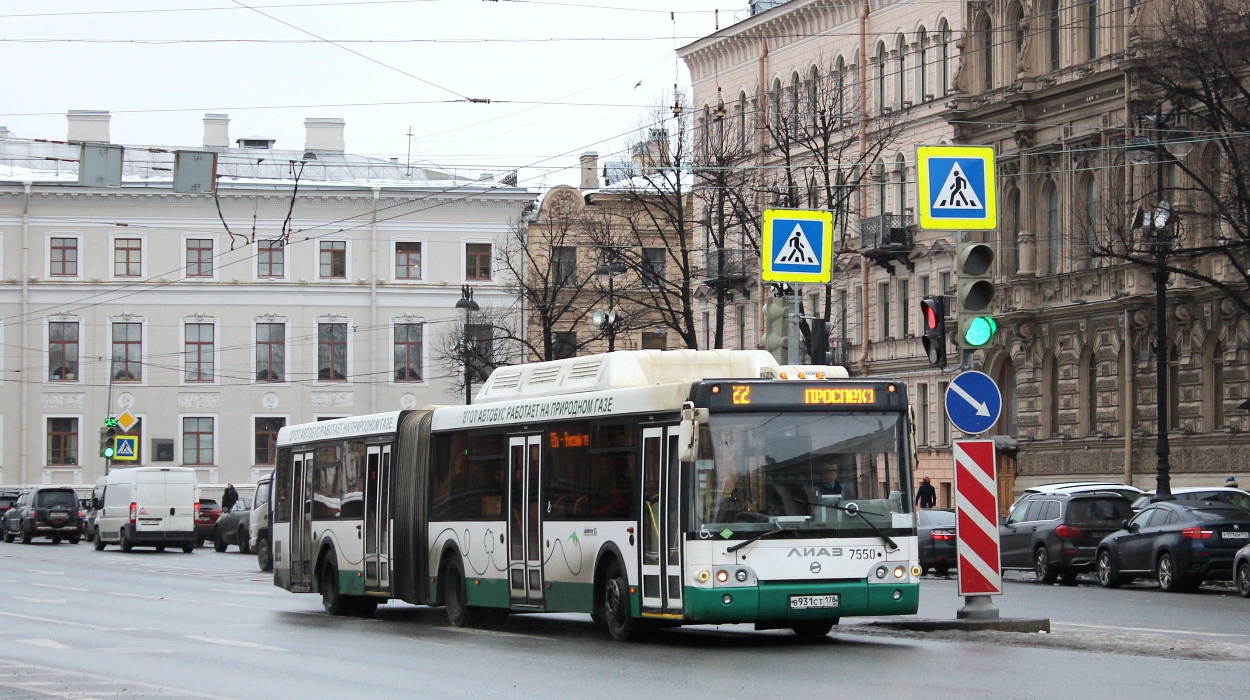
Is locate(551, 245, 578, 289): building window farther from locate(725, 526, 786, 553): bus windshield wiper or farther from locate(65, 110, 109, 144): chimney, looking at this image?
locate(725, 526, 786, 553): bus windshield wiper

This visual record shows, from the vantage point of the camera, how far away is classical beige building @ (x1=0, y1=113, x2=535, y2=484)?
8006 centimetres

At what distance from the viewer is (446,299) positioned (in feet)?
273

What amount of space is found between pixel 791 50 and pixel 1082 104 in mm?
15907

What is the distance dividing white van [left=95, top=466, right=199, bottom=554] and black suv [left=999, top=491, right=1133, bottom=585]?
87.1 feet

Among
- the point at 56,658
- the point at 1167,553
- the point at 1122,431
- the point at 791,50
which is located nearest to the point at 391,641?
the point at 56,658

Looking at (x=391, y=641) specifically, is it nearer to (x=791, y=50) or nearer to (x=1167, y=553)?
(x=1167, y=553)

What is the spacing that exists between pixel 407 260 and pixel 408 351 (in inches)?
148

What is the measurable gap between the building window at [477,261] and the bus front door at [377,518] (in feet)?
192

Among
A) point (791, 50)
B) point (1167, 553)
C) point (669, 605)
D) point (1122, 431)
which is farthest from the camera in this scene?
point (791, 50)

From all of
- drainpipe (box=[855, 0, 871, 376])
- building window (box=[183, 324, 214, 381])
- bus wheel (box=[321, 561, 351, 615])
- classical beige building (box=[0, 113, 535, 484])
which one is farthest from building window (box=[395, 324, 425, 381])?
bus wheel (box=[321, 561, 351, 615])

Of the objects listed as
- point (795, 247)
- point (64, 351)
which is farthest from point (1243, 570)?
point (64, 351)

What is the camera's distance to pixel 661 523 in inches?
714

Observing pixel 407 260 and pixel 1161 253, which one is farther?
pixel 407 260

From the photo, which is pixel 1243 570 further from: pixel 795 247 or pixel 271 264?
pixel 271 264
